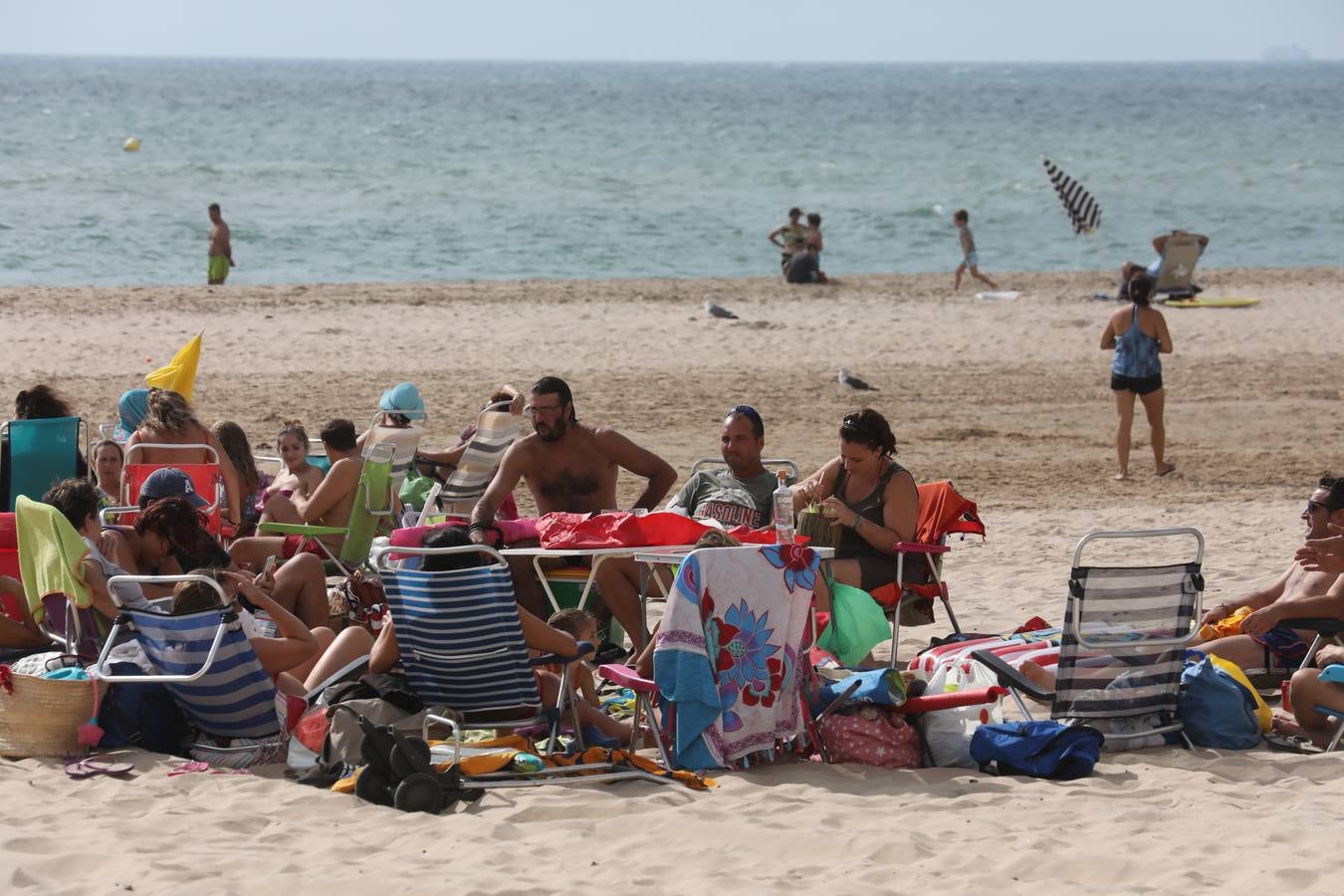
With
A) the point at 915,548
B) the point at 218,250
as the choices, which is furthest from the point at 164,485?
the point at 218,250

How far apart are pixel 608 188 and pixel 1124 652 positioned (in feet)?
109

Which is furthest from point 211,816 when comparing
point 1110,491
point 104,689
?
point 1110,491

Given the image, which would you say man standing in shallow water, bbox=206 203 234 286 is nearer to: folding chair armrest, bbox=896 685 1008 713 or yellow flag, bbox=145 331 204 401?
yellow flag, bbox=145 331 204 401

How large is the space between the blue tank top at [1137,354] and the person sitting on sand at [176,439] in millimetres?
5774

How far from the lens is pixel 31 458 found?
7.12 m

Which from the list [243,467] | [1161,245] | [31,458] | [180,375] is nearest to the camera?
[31,458]

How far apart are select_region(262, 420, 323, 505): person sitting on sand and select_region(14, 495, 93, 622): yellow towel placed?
6.96 feet

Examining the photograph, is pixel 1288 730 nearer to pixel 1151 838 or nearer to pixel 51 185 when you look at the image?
pixel 1151 838

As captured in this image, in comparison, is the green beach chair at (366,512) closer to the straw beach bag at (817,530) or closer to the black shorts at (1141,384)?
the straw beach bag at (817,530)

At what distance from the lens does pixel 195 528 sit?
17.7 ft

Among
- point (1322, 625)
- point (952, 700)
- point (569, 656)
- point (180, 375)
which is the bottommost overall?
point (952, 700)

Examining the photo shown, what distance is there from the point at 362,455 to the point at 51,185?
31.8m

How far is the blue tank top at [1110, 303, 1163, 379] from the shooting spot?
34.3 feet

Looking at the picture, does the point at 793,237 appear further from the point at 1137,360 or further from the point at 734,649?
the point at 734,649
